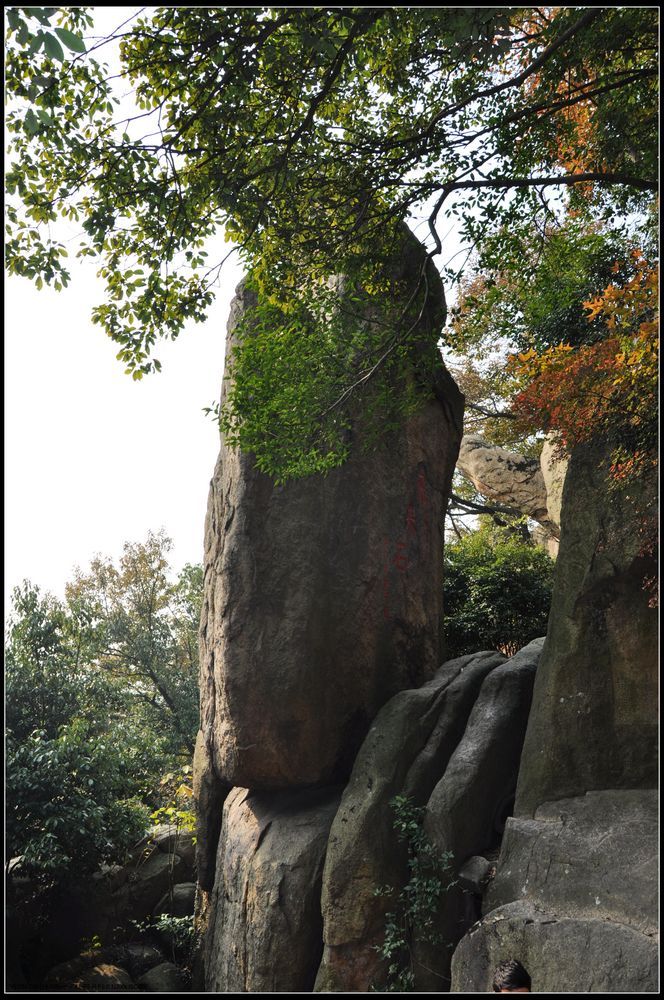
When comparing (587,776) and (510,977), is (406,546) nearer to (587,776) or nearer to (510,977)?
(587,776)

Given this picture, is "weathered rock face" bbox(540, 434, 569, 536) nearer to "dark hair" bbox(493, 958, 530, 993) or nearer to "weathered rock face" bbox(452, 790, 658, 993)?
"weathered rock face" bbox(452, 790, 658, 993)

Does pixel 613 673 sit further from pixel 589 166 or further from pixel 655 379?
pixel 589 166

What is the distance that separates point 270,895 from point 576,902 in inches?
134

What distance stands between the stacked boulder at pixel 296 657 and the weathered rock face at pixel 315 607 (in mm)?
16

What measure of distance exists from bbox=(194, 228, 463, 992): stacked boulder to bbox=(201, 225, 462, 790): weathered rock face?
0.02 metres

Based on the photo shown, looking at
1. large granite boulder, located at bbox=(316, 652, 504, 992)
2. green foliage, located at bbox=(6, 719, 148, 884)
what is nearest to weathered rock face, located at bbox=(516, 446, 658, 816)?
large granite boulder, located at bbox=(316, 652, 504, 992)

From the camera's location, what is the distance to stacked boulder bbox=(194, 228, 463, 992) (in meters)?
7.95

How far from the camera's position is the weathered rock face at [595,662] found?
618 centimetres

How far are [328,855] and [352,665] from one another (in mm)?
2001

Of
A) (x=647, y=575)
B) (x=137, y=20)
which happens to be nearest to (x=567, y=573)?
(x=647, y=575)

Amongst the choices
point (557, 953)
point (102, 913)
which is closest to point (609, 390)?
point (557, 953)

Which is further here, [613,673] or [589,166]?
[589,166]

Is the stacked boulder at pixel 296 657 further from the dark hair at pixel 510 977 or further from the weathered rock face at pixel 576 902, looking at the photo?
the dark hair at pixel 510 977

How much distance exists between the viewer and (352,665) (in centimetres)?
871
